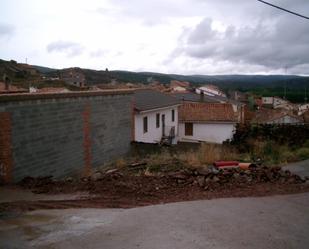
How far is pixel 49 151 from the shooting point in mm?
13766

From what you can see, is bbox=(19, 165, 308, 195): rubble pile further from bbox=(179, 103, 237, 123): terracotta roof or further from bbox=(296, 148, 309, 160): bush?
bbox=(179, 103, 237, 123): terracotta roof

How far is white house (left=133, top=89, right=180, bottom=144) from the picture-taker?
84.7ft

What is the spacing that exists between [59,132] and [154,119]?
633 inches

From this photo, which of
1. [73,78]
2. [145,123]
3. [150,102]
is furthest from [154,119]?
[73,78]

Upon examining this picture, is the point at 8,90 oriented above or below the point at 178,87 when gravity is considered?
above

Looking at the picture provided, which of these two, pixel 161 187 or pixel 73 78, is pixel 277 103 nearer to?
pixel 73 78

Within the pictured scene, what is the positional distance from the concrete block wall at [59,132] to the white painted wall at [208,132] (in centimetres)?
2252

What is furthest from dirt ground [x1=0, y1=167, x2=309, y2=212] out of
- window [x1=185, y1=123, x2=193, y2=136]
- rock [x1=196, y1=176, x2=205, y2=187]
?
window [x1=185, y1=123, x2=193, y2=136]

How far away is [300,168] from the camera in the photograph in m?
13.9

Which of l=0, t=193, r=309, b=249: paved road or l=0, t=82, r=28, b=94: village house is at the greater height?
l=0, t=82, r=28, b=94: village house

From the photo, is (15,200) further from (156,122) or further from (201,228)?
(156,122)

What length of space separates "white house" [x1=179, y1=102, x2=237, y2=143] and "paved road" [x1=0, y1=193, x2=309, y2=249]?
108 ft

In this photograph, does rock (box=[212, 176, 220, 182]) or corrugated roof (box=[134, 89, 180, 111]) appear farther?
corrugated roof (box=[134, 89, 180, 111])

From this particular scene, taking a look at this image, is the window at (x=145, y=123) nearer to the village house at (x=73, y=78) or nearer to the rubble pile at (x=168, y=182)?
the rubble pile at (x=168, y=182)
